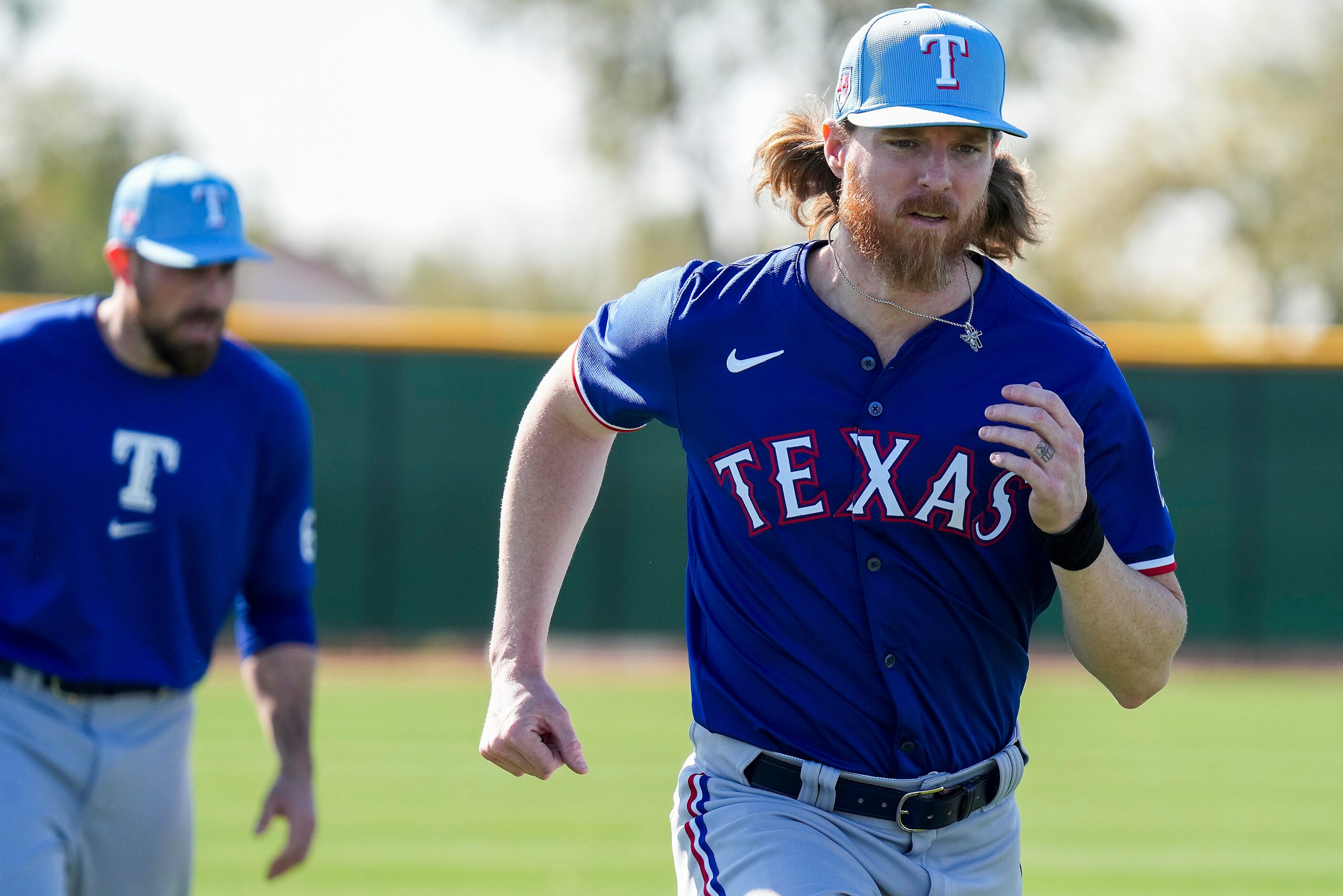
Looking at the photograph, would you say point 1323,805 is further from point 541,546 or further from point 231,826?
point 541,546

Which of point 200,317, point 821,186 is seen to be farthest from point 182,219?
point 821,186

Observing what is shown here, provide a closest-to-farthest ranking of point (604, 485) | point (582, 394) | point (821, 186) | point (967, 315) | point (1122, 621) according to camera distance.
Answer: point (1122, 621) → point (967, 315) → point (582, 394) → point (821, 186) → point (604, 485)

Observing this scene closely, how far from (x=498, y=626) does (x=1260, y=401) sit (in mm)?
17545

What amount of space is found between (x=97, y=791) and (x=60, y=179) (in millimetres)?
50883

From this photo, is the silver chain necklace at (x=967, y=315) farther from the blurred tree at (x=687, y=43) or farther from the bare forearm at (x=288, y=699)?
the blurred tree at (x=687, y=43)

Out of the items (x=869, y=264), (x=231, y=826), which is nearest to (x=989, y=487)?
(x=869, y=264)

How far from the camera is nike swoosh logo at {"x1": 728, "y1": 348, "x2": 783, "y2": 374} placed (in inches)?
148

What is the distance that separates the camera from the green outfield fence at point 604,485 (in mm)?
19000

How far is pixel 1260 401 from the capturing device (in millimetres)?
19953

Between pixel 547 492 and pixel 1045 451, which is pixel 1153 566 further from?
pixel 547 492

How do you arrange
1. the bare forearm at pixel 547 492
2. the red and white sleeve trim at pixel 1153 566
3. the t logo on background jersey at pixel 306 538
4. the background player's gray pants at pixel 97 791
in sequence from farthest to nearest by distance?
the t logo on background jersey at pixel 306 538 → the background player's gray pants at pixel 97 791 → the bare forearm at pixel 547 492 → the red and white sleeve trim at pixel 1153 566

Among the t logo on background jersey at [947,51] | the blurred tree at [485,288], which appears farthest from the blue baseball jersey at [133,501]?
the blurred tree at [485,288]

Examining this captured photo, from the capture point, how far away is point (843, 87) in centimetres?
383

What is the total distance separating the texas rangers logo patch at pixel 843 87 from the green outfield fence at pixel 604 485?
15027 mm
